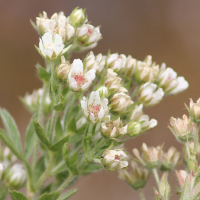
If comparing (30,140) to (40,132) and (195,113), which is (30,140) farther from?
(195,113)

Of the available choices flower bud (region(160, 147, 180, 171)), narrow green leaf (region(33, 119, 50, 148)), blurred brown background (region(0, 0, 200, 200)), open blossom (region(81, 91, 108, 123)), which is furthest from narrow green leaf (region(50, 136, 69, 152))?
blurred brown background (region(0, 0, 200, 200))

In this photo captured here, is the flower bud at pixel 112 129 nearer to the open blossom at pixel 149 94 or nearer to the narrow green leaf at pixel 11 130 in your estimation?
the open blossom at pixel 149 94

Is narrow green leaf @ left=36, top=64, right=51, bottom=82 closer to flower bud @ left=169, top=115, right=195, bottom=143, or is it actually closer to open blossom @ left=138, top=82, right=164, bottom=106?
open blossom @ left=138, top=82, right=164, bottom=106

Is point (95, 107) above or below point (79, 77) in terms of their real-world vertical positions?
below

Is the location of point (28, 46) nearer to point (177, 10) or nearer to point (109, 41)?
point (109, 41)

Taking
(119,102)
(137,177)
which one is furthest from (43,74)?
(137,177)

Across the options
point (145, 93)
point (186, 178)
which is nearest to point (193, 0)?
point (145, 93)
